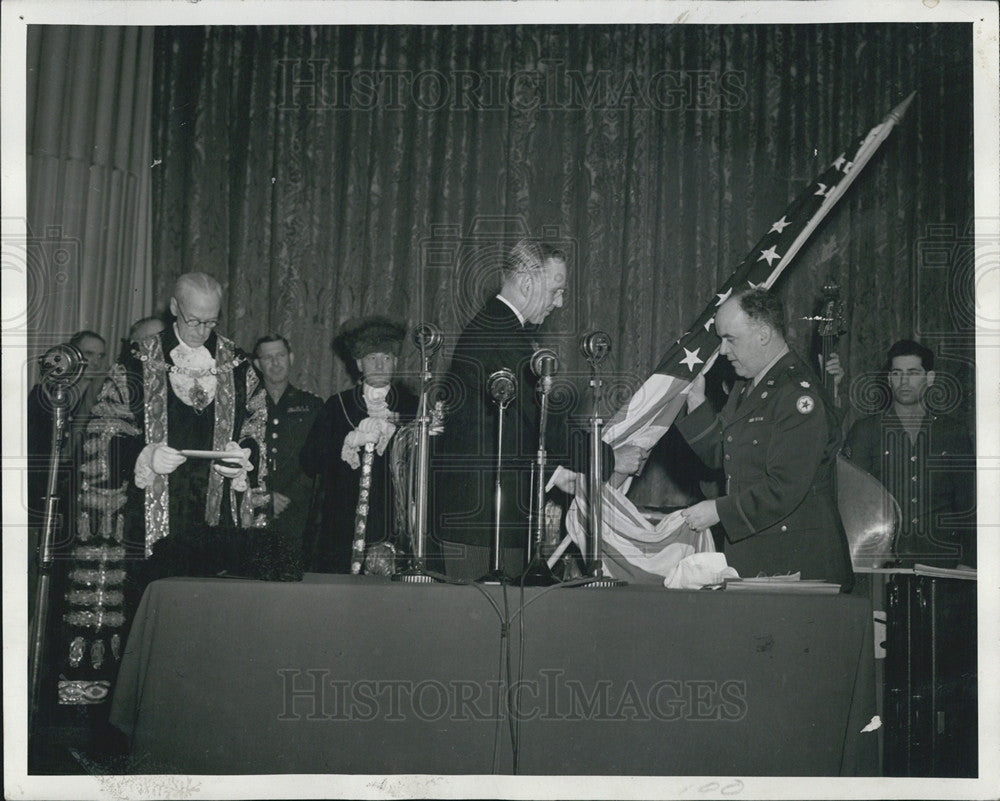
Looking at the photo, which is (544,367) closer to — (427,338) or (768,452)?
(427,338)

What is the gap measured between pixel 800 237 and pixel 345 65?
1854mm

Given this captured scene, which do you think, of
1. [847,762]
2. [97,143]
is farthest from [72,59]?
[847,762]

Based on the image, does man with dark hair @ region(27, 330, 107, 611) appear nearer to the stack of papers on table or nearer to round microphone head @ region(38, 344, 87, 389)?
round microphone head @ region(38, 344, 87, 389)

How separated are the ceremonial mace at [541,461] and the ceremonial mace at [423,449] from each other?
1.25 feet

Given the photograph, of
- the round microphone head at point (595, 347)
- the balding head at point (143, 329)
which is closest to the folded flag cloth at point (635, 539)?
the round microphone head at point (595, 347)

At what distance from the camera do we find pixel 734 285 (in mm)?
4129

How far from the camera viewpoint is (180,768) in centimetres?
371

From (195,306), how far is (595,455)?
1.61 m

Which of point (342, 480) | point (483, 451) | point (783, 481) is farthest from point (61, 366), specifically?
point (783, 481)

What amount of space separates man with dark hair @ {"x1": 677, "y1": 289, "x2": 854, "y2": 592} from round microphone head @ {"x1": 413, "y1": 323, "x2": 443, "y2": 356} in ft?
3.21

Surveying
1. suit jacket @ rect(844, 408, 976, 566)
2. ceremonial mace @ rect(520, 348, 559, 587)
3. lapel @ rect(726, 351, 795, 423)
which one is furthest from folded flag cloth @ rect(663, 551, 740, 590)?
suit jacket @ rect(844, 408, 976, 566)

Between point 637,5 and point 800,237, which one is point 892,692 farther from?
point 637,5

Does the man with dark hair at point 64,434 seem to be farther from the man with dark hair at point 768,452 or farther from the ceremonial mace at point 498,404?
the man with dark hair at point 768,452

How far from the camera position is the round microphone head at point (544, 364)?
4.05m
